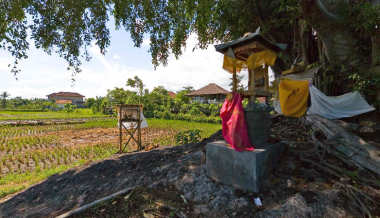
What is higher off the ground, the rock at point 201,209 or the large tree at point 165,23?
the large tree at point 165,23

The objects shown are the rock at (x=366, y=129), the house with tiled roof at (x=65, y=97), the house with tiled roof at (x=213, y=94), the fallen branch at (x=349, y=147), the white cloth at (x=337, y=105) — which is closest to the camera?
the fallen branch at (x=349, y=147)

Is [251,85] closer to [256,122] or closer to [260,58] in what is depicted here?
[260,58]

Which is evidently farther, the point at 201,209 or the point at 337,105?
the point at 337,105

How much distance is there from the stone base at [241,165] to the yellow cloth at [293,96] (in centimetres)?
261

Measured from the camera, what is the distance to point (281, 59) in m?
9.08

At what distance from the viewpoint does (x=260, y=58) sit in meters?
3.47

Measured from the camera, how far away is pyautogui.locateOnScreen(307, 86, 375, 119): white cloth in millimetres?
5000

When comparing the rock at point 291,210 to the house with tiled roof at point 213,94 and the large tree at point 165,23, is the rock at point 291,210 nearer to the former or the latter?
the large tree at point 165,23

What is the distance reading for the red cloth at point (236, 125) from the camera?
10.4 ft

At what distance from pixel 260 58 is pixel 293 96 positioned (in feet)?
10.8

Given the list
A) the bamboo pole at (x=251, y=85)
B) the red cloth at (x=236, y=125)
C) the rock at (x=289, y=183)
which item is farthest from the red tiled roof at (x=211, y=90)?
the rock at (x=289, y=183)

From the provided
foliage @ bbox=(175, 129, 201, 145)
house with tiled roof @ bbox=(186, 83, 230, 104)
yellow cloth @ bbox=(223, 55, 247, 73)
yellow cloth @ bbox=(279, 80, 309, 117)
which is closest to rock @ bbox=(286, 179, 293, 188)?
yellow cloth @ bbox=(223, 55, 247, 73)

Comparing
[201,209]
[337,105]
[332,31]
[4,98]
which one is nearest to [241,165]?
[201,209]

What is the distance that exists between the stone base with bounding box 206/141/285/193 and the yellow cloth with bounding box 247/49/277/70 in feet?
5.58
